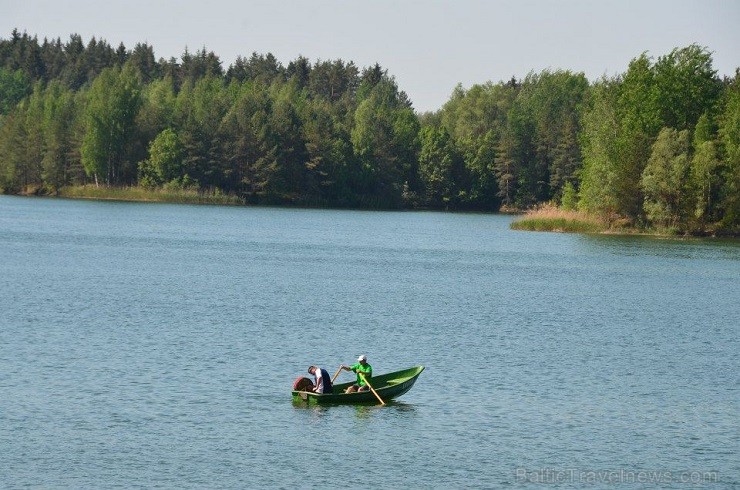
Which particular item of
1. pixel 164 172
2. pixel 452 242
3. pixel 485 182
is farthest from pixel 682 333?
pixel 485 182

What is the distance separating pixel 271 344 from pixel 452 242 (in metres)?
62.5

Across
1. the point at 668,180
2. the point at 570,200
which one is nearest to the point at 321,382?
the point at 668,180

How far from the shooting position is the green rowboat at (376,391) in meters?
33.3

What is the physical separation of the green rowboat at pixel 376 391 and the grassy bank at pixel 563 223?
81.6 m

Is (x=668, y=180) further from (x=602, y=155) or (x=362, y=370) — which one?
(x=362, y=370)

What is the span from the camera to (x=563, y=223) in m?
115

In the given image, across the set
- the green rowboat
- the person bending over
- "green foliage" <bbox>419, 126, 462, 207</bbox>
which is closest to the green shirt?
the green rowboat

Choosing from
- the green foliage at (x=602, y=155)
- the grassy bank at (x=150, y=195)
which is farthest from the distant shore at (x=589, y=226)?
the grassy bank at (x=150, y=195)

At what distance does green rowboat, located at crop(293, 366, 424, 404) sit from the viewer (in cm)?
3334

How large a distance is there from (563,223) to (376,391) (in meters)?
83.7

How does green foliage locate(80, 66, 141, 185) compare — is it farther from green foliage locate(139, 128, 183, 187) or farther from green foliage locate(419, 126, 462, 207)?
green foliage locate(419, 126, 462, 207)

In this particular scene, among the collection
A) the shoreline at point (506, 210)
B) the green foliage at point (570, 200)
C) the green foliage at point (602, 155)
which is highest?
the green foliage at point (602, 155)

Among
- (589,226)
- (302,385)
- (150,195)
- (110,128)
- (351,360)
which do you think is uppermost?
(110,128)

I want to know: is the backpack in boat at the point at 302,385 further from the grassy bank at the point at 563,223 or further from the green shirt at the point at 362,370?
the grassy bank at the point at 563,223
